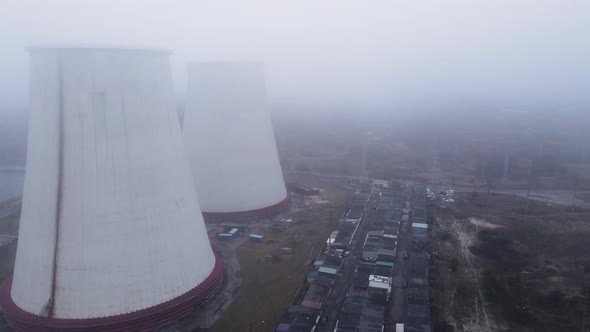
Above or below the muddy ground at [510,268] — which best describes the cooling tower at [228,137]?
above

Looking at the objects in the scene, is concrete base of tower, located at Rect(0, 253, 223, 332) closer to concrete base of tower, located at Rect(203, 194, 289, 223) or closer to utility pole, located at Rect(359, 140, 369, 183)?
concrete base of tower, located at Rect(203, 194, 289, 223)

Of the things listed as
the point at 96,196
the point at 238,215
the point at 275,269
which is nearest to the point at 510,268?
the point at 275,269

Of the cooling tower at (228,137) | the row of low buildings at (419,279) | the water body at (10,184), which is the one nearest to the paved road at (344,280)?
the row of low buildings at (419,279)

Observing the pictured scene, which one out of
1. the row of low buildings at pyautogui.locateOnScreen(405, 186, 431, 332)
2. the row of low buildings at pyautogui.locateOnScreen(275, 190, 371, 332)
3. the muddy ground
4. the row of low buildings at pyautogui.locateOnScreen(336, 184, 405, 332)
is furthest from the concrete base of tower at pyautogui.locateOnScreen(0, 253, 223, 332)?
the muddy ground

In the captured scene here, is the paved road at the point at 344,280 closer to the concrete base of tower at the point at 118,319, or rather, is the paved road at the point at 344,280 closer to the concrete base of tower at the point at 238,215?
the concrete base of tower at the point at 118,319

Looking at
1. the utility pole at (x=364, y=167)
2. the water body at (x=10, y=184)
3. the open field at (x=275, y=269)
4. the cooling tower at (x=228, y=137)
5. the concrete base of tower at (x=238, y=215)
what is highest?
the cooling tower at (x=228, y=137)

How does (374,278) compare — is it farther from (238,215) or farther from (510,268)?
(238,215)

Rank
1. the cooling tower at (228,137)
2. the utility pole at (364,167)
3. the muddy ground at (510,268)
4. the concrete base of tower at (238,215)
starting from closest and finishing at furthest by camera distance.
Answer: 1. the muddy ground at (510,268)
2. the cooling tower at (228,137)
3. the concrete base of tower at (238,215)
4. the utility pole at (364,167)

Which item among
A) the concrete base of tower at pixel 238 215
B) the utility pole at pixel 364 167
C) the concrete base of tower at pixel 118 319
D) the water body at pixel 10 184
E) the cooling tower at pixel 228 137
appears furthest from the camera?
the utility pole at pixel 364 167
